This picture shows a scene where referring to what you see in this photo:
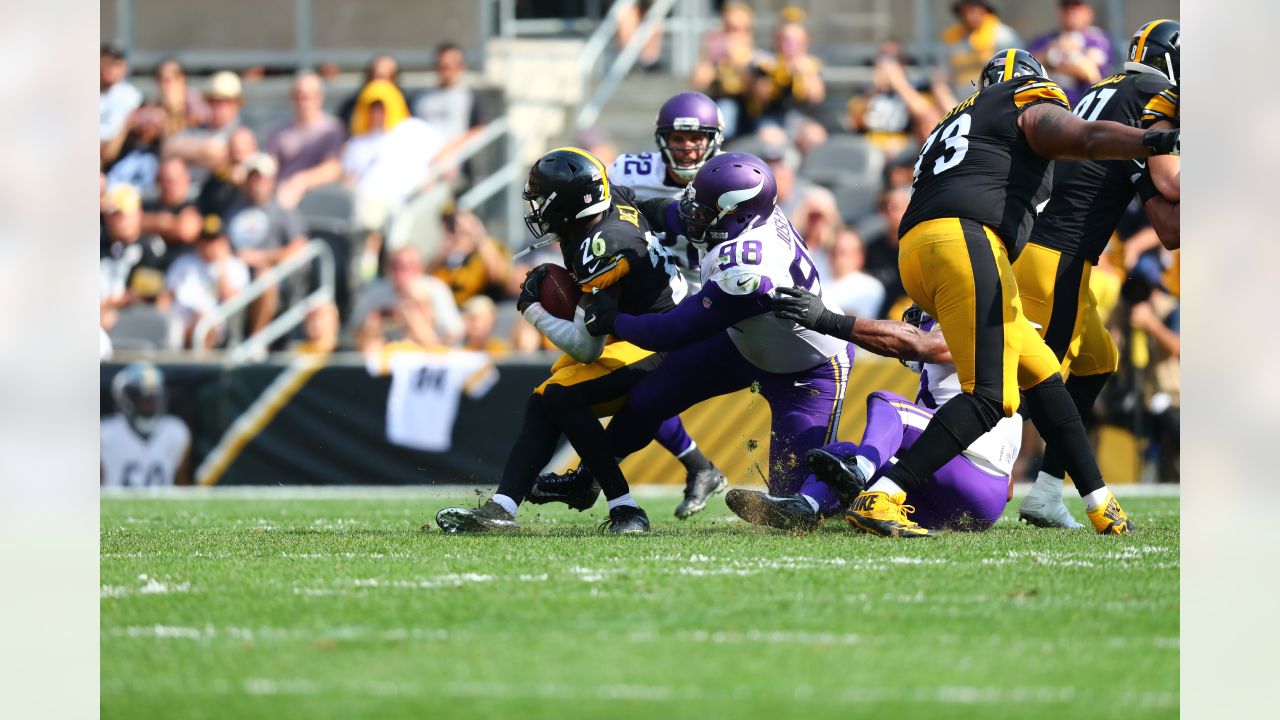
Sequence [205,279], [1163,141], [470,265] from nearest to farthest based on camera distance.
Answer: [1163,141]
[470,265]
[205,279]

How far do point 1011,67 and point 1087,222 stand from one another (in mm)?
701

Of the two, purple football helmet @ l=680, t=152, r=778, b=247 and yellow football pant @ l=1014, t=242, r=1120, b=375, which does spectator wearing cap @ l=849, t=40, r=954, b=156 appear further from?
purple football helmet @ l=680, t=152, r=778, b=247

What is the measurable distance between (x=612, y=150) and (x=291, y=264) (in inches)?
121

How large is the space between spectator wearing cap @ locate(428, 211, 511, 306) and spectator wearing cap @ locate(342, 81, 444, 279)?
108cm

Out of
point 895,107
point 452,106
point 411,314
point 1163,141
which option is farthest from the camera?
point 452,106

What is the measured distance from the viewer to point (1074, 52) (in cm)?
1136

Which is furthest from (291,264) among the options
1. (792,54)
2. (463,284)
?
(792,54)

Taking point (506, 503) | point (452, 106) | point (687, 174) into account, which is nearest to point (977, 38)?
point (452, 106)

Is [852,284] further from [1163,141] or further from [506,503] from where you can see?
[1163,141]

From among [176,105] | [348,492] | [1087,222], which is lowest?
[348,492]

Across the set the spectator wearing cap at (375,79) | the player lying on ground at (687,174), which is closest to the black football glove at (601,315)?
the player lying on ground at (687,174)

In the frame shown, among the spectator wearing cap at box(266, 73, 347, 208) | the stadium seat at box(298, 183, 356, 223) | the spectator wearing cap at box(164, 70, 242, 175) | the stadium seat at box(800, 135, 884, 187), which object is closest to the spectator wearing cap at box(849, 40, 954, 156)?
the stadium seat at box(800, 135, 884, 187)
